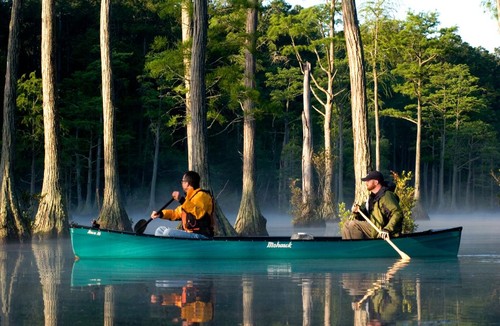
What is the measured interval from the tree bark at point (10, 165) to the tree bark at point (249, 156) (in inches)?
297

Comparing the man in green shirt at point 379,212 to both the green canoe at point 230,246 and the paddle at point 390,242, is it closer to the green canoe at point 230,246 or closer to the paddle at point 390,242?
the paddle at point 390,242

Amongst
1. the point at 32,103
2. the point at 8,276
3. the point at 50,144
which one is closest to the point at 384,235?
the point at 8,276

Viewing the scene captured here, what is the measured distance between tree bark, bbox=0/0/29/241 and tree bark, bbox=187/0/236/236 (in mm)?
4510

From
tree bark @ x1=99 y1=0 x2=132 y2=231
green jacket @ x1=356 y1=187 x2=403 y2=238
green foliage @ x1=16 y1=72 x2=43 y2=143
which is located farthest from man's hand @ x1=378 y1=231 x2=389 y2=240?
green foliage @ x1=16 y1=72 x2=43 y2=143

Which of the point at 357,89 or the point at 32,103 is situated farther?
the point at 32,103

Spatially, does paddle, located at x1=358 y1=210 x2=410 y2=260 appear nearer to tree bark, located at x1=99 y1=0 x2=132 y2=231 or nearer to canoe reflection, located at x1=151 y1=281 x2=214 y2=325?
canoe reflection, located at x1=151 y1=281 x2=214 y2=325

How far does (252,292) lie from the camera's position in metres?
13.1

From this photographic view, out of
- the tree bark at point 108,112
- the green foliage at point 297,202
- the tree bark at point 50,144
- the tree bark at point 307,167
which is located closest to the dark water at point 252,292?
the tree bark at point 50,144

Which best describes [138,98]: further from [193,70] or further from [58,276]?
[58,276]

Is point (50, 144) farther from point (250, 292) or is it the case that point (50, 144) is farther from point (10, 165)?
point (250, 292)

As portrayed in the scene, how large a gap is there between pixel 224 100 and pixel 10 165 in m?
38.6

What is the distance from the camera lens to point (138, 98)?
212ft

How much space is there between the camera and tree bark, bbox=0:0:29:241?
26.5m

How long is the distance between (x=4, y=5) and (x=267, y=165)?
26161 millimetres
